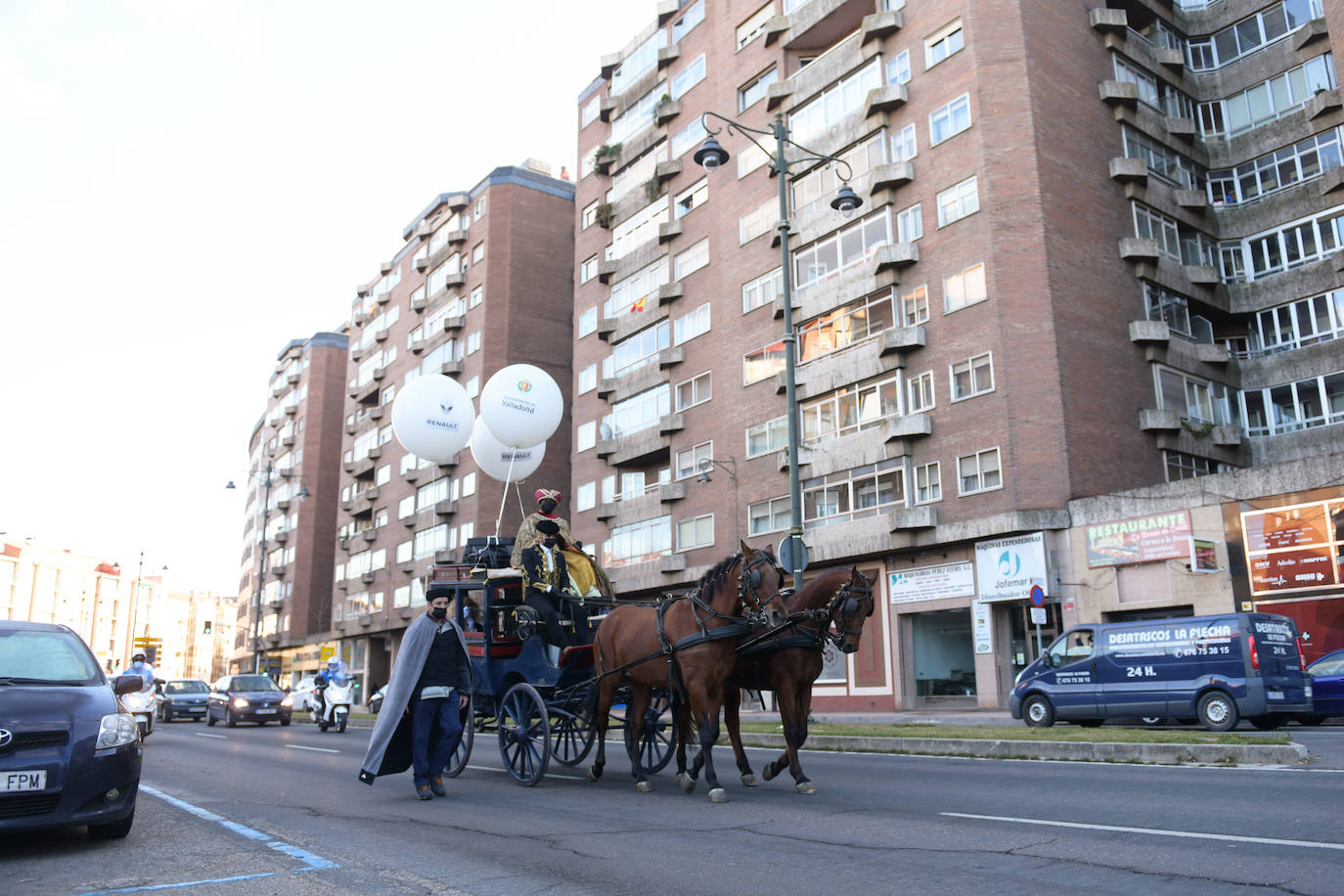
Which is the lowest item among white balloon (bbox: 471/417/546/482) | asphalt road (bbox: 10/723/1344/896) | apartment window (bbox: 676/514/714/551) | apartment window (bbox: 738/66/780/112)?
asphalt road (bbox: 10/723/1344/896)

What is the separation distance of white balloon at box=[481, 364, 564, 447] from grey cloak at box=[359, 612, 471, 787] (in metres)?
7.19

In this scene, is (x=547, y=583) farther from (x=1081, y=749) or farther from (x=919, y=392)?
(x=919, y=392)

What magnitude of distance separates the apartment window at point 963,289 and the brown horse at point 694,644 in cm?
2326

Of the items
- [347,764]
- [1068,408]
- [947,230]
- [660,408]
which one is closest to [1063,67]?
[947,230]

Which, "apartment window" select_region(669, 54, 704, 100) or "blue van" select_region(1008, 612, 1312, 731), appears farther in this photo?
"apartment window" select_region(669, 54, 704, 100)

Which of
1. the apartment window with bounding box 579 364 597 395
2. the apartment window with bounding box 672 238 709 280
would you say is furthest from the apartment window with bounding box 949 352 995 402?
the apartment window with bounding box 579 364 597 395

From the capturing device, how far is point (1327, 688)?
1898 cm

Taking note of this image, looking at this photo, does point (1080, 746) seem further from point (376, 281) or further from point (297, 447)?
point (297, 447)

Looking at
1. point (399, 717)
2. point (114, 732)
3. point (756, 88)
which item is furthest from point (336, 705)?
point (756, 88)

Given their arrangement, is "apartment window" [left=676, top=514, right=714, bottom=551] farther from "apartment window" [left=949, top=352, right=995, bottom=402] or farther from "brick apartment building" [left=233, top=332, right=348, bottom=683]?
"brick apartment building" [left=233, top=332, right=348, bottom=683]

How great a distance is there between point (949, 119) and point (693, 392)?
1528 centimetres

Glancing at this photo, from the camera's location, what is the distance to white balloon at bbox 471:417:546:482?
17.5 m

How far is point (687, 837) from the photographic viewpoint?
287 inches

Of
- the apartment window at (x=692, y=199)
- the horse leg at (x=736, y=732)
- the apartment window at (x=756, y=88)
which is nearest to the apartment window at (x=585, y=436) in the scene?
the apartment window at (x=692, y=199)
